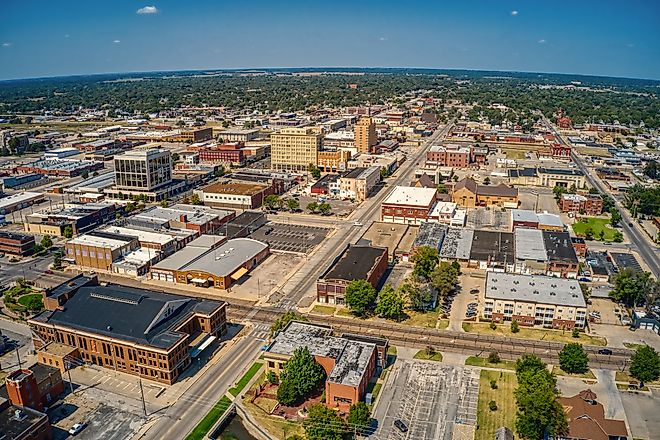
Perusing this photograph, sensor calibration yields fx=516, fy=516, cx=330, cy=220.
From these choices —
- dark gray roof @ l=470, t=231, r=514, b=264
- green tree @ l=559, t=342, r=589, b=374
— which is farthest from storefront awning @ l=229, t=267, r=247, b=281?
green tree @ l=559, t=342, r=589, b=374

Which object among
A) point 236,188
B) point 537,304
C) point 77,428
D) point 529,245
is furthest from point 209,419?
point 236,188

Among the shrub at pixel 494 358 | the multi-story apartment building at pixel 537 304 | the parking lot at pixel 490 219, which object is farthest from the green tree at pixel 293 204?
the shrub at pixel 494 358

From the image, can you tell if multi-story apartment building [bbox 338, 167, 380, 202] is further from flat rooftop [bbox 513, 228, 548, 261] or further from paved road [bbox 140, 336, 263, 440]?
paved road [bbox 140, 336, 263, 440]

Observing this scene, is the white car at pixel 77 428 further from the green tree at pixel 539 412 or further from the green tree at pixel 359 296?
the green tree at pixel 539 412

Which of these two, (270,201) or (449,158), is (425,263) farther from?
(449,158)

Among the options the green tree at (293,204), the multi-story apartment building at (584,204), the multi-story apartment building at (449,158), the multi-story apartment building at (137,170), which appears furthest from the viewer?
the multi-story apartment building at (449,158)

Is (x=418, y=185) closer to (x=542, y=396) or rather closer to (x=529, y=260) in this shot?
(x=529, y=260)

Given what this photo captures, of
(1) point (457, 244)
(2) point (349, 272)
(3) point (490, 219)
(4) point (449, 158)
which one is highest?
(4) point (449, 158)
